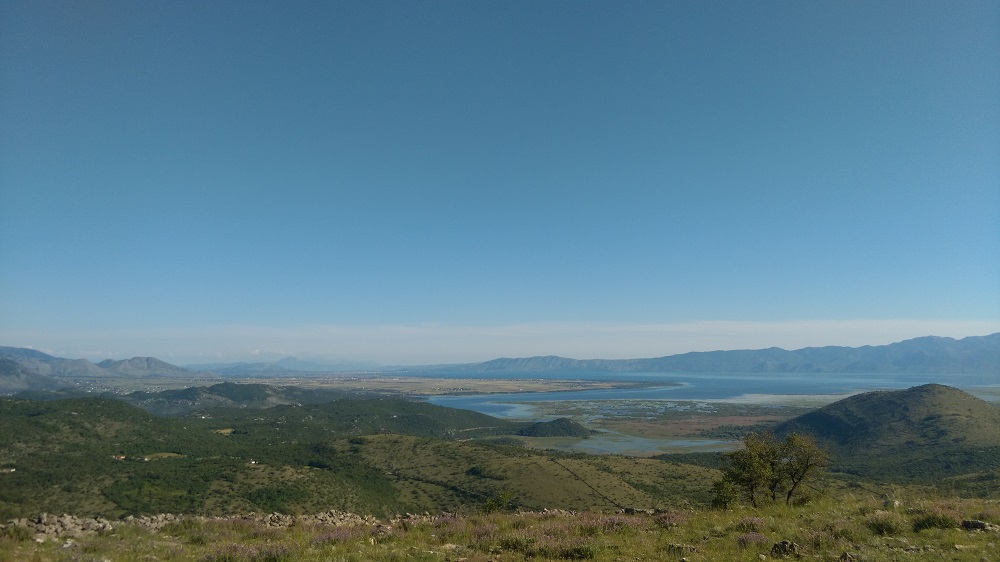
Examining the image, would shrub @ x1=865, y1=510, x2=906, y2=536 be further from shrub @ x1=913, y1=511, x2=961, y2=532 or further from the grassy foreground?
shrub @ x1=913, y1=511, x2=961, y2=532

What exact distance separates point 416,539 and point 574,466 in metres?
109

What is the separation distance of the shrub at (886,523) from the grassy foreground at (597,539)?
0.03 meters

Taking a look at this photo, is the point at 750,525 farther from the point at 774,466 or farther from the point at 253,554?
the point at 774,466

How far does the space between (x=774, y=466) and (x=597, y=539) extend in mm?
27695

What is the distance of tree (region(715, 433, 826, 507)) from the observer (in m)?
33.8

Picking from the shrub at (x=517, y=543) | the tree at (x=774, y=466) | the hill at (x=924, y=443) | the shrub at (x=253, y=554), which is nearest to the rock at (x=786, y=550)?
the shrub at (x=517, y=543)

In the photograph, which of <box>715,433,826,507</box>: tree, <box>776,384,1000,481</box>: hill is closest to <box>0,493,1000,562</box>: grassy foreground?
<box>715,433,826,507</box>: tree

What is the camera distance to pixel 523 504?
92.4 metres

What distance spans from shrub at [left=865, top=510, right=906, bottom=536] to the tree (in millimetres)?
19733

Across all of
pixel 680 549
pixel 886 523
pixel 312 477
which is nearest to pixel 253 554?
pixel 680 549

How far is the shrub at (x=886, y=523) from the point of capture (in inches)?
559

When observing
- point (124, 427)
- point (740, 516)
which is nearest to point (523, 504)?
point (740, 516)

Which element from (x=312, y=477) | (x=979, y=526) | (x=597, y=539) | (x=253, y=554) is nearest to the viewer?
(x=253, y=554)

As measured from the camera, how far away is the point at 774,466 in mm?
35469
